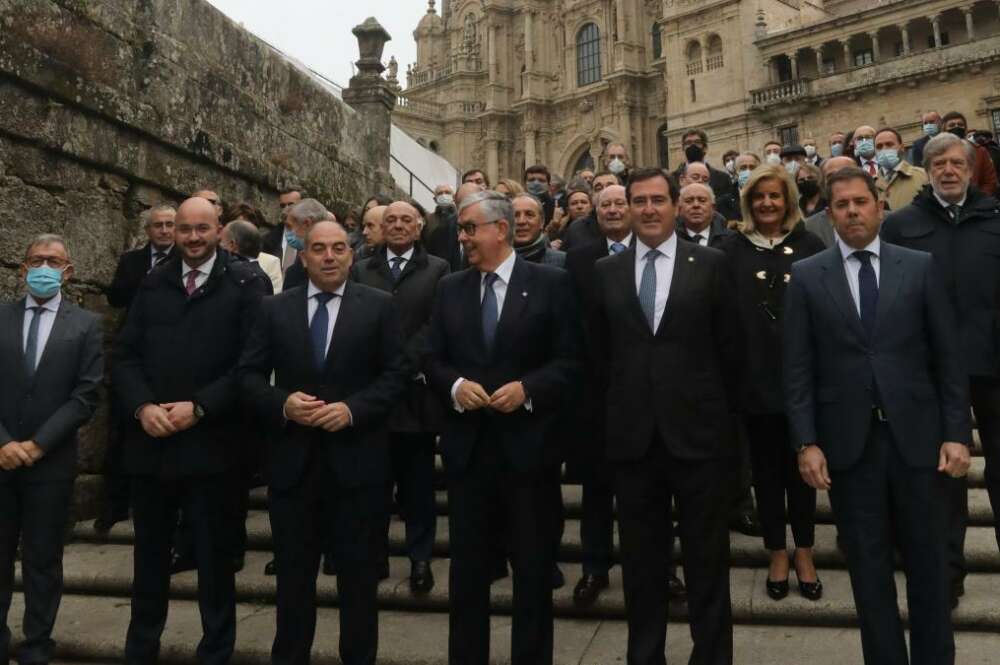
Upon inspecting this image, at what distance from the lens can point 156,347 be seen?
14.2 feet

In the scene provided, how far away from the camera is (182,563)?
5414mm

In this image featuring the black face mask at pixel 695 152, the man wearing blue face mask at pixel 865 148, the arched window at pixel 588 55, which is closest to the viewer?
the man wearing blue face mask at pixel 865 148

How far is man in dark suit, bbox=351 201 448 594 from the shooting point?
5047 millimetres

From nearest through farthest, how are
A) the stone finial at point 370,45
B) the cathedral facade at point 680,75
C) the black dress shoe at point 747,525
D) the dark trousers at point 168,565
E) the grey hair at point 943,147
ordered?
1. the dark trousers at point 168,565
2. the grey hair at point 943,147
3. the black dress shoe at point 747,525
4. the stone finial at point 370,45
5. the cathedral facade at point 680,75

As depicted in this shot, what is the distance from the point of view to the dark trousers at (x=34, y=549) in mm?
4180

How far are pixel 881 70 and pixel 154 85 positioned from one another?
2605 centimetres

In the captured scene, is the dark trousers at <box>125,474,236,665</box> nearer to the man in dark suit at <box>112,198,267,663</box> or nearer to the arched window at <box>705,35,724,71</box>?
the man in dark suit at <box>112,198,267,663</box>

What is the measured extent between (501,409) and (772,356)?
6.10ft

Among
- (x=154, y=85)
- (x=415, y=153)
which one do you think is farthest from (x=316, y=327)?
(x=415, y=153)

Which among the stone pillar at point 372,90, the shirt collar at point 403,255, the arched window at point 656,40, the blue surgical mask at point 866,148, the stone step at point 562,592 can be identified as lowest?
the stone step at point 562,592

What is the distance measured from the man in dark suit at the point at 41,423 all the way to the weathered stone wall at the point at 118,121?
1.26 m

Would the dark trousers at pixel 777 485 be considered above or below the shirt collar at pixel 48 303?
below

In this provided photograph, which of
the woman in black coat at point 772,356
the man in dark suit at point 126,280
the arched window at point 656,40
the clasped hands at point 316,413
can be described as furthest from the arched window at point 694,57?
the clasped hands at point 316,413

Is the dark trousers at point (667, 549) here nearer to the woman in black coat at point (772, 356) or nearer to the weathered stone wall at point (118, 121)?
the woman in black coat at point (772, 356)
